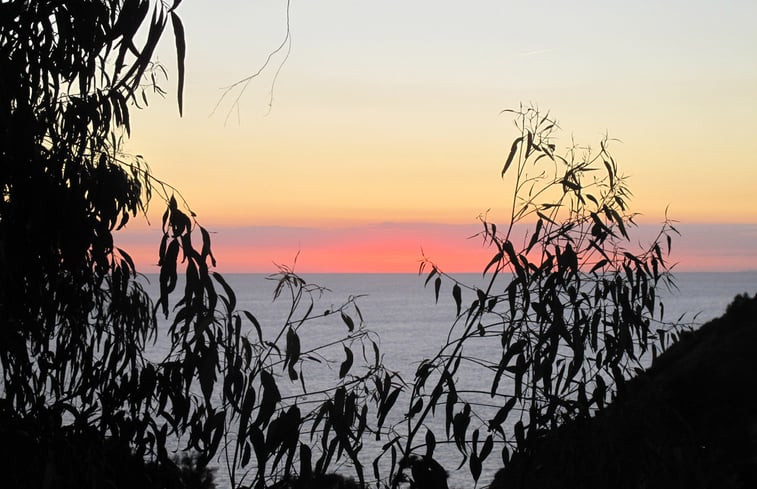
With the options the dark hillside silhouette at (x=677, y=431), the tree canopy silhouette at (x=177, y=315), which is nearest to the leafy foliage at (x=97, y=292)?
the tree canopy silhouette at (x=177, y=315)

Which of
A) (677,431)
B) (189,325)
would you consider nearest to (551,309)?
(189,325)

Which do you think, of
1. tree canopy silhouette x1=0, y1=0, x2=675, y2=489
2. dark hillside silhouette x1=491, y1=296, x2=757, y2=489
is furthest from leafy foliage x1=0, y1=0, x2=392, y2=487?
dark hillside silhouette x1=491, y1=296, x2=757, y2=489

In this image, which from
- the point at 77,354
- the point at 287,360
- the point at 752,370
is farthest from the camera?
the point at 752,370

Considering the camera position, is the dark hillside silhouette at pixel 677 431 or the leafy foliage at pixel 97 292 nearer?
the leafy foliage at pixel 97 292

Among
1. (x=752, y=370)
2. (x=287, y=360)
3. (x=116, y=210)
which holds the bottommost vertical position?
(x=752, y=370)

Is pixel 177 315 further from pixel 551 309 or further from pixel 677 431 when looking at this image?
pixel 677 431

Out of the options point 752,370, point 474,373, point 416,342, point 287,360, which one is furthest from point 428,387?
point 416,342

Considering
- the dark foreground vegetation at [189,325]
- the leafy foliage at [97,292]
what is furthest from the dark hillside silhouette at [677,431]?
the leafy foliage at [97,292]

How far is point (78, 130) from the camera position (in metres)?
2.71

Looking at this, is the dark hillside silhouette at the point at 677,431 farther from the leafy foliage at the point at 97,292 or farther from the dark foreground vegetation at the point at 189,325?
the leafy foliage at the point at 97,292

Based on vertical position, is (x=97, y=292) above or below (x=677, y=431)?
above

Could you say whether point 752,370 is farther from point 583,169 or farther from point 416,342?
point 416,342

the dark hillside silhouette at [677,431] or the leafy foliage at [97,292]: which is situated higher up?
the leafy foliage at [97,292]

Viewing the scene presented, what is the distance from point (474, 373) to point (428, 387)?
51.3 ft
